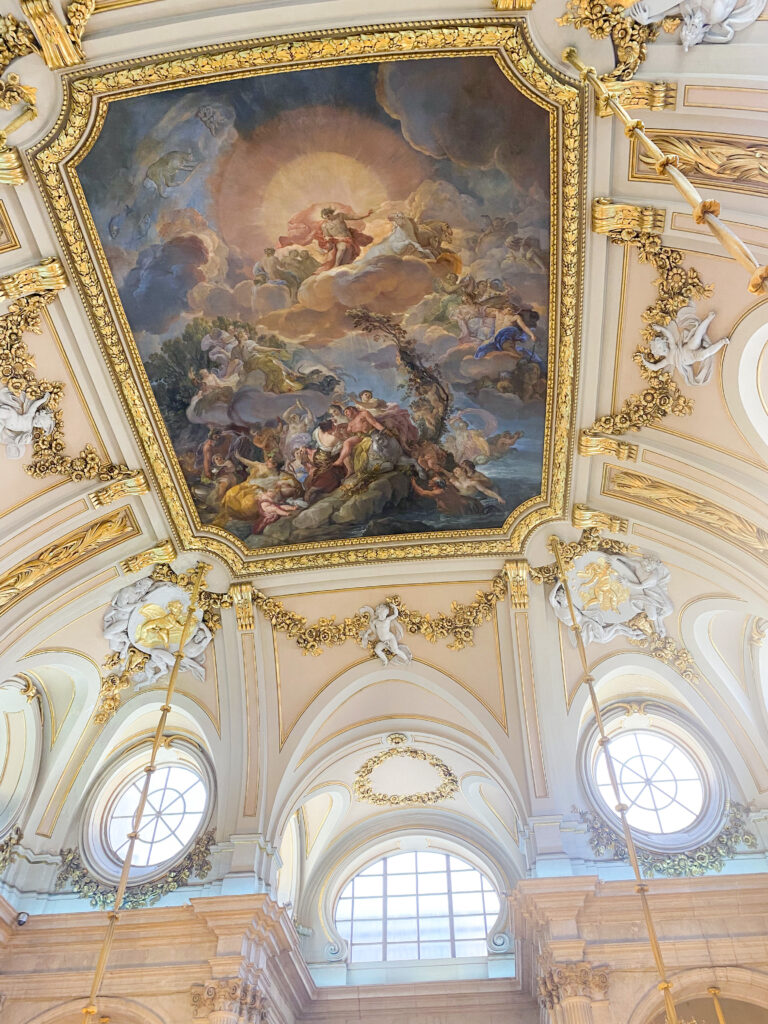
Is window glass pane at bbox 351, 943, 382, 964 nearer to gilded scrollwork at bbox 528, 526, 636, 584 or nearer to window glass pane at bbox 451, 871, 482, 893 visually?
window glass pane at bbox 451, 871, 482, 893

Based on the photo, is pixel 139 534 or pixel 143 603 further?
pixel 143 603

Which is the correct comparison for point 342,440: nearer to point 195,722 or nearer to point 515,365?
point 515,365

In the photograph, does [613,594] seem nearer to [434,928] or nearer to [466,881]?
[466,881]

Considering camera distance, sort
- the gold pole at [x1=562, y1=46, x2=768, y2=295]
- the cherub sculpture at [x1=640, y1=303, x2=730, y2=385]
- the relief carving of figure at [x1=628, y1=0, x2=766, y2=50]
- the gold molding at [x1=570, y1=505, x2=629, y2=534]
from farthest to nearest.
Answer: the gold molding at [x1=570, y1=505, x2=629, y2=534]
the cherub sculpture at [x1=640, y1=303, x2=730, y2=385]
the relief carving of figure at [x1=628, y1=0, x2=766, y2=50]
the gold pole at [x1=562, y1=46, x2=768, y2=295]

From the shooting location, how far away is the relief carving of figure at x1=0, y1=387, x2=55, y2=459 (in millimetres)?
9773

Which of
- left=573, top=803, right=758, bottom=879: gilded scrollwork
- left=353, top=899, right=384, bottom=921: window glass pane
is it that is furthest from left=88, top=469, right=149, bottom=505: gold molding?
left=353, top=899, right=384, bottom=921: window glass pane

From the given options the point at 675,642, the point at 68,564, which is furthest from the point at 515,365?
the point at 68,564

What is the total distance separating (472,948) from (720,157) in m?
13.4

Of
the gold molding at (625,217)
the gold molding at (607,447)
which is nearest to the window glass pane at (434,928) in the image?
the gold molding at (607,447)

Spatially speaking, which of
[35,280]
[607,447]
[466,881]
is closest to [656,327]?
[607,447]

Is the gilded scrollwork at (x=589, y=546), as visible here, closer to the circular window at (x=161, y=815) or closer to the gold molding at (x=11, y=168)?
the circular window at (x=161, y=815)

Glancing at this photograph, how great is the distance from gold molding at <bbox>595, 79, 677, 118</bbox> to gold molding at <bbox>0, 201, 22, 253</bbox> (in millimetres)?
6148

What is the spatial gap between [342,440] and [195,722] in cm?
603

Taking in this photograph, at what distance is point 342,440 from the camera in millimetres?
11555
